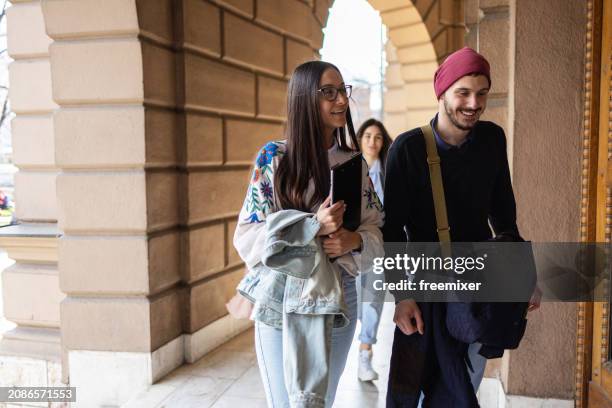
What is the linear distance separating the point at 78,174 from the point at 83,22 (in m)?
1.08

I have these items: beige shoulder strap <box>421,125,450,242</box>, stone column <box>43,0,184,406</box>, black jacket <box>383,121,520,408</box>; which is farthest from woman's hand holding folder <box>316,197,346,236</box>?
stone column <box>43,0,184,406</box>

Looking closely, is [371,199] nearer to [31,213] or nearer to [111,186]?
[111,186]

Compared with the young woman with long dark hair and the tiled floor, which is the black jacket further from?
the tiled floor

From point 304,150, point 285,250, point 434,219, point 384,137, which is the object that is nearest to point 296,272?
point 285,250

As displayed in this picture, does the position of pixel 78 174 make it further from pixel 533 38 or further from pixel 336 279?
pixel 533 38

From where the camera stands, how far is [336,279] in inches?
73.4

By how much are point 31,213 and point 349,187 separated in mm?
3926

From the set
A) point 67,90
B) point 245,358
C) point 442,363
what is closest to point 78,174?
point 67,90

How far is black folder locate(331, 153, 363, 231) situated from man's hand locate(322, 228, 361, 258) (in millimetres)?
48

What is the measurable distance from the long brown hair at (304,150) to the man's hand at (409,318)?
48cm

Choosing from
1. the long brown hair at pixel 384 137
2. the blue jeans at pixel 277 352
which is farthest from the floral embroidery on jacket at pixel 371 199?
the long brown hair at pixel 384 137

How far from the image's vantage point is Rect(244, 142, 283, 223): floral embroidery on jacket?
1.92 meters

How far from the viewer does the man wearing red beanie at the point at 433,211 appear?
6.26 feet

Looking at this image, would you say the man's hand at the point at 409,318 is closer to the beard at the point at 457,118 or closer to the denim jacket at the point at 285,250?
the denim jacket at the point at 285,250
